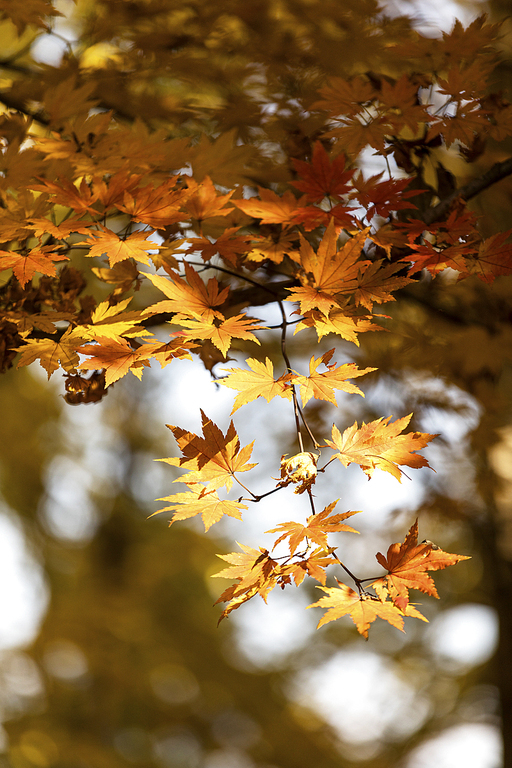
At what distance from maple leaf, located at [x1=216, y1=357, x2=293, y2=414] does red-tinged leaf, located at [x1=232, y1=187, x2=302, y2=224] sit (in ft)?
1.36

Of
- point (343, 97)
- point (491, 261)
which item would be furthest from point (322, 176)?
point (491, 261)

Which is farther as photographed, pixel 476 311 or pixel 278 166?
pixel 476 311

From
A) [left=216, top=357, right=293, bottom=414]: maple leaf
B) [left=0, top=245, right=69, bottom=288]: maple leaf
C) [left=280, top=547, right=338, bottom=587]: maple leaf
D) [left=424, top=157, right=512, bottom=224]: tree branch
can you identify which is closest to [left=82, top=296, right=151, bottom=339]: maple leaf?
[left=0, top=245, right=69, bottom=288]: maple leaf

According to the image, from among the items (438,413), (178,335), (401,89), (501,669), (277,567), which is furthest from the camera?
(501,669)

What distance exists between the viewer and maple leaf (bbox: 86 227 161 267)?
1069mm

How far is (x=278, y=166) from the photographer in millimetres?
1936

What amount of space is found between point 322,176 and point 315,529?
0.85 meters

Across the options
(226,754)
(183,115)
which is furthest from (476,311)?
(226,754)

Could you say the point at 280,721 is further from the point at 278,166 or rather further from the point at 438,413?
the point at 278,166

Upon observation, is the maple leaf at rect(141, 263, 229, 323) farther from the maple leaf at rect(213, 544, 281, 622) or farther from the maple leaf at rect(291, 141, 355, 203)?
the maple leaf at rect(213, 544, 281, 622)

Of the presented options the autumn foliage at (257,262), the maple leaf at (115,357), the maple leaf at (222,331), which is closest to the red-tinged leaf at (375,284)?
the autumn foliage at (257,262)

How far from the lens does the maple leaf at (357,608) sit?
93 cm

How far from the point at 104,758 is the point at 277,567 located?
266 inches

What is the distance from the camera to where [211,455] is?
978 millimetres
